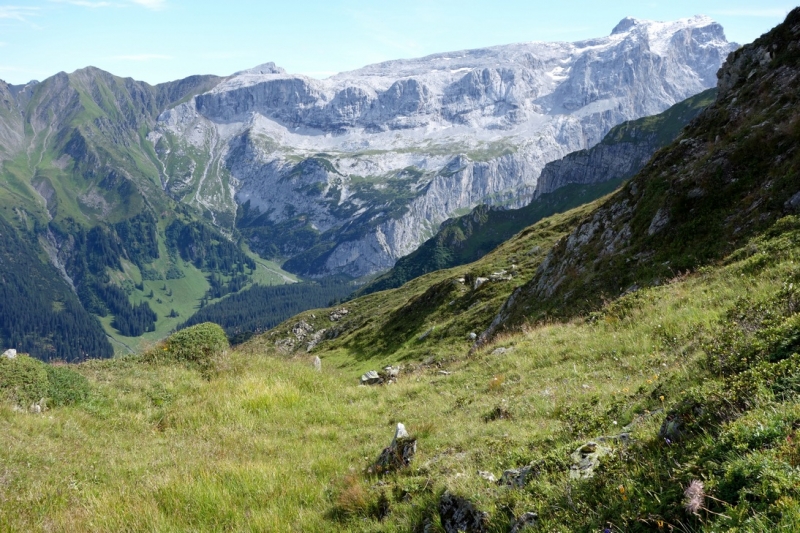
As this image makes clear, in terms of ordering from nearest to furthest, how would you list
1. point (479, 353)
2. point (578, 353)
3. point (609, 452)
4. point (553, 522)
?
point (553, 522), point (609, 452), point (578, 353), point (479, 353)

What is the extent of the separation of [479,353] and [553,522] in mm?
14849

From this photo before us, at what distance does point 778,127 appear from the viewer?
23.4m

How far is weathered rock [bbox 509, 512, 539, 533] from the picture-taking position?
6039mm

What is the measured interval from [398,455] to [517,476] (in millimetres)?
3198

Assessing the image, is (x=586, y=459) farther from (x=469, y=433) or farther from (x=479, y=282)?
(x=479, y=282)

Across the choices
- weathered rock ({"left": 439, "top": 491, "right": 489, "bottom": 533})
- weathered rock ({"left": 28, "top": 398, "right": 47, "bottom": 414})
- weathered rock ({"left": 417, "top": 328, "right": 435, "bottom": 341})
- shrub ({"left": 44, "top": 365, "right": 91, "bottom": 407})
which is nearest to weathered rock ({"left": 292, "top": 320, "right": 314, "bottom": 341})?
weathered rock ({"left": 417, "top": 328, "right": 435, "bottom": 341})

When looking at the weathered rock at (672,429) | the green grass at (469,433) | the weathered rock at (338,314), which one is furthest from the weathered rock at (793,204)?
the weathered rock at (338,314)

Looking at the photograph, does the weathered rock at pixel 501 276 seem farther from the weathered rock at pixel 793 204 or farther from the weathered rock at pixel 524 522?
the weathered rock at pixel 524 522

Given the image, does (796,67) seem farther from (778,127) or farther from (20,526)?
(20,526)

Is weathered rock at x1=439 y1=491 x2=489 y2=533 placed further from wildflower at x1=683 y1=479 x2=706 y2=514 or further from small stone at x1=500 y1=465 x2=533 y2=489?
wildflower at x1=683 y1=479 x2=706 y2=514

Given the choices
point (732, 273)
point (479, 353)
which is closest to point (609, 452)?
point (732, 273)

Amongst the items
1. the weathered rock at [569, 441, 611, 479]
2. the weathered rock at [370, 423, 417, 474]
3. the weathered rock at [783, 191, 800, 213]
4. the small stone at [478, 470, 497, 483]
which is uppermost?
the weathered rock at [783, 191, 800, 213]

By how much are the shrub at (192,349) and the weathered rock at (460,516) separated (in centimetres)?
1444

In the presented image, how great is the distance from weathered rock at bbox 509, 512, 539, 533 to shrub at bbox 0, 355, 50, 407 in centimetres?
1461
